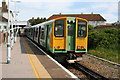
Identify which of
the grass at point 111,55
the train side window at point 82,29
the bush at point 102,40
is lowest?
the grass at point 111,55

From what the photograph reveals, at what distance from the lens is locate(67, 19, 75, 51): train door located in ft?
44.9

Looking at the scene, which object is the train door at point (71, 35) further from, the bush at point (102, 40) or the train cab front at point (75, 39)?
the bush at point (102, 40)

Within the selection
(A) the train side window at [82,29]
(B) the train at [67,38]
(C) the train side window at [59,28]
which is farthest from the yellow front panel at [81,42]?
(C) the train side window at [59,28]

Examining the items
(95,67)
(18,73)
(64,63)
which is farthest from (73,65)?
(18,73)

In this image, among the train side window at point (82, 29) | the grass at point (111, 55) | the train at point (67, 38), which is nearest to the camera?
the train at point (67, 38)

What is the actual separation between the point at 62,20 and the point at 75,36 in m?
1.33

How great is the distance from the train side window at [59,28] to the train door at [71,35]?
15.8 inches

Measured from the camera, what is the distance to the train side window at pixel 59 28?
535 inches

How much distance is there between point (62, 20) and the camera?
1371 centimetres

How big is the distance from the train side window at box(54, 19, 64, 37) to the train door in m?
0.40

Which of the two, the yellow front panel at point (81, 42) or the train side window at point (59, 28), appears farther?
the yellow front panel at point (81, 42)

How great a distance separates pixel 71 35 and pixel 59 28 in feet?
2.96

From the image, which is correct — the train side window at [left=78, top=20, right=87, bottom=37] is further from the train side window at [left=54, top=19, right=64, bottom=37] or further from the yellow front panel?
the train side window at [left=54, top=19, right=64, bottom=37]

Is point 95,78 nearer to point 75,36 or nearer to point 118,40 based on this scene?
point 75,36
